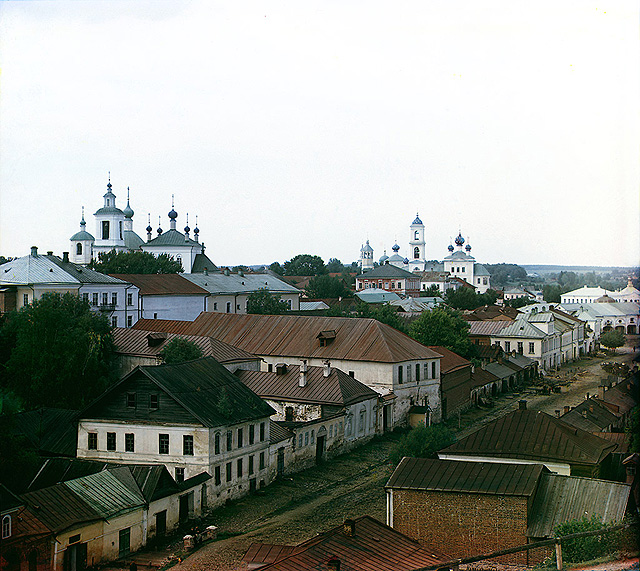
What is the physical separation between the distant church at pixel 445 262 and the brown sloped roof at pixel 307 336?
356 feet

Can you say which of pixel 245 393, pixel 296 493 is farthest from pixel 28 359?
pixel 296 493

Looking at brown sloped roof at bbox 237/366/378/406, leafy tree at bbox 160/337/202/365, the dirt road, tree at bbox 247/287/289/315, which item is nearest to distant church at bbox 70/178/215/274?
tree at bbox 247/287/289/315

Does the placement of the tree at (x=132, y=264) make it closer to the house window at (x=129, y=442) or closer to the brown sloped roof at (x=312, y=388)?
the brown sloped roof at (x=312, y=388)

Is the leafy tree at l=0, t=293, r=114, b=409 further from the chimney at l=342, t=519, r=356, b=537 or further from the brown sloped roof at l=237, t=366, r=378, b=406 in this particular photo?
the chimney at l=342, t=519, r=356, b=537

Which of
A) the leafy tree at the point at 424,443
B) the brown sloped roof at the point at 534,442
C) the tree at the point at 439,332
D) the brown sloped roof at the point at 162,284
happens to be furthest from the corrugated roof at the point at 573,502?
the brown sloped roof at the point at 162,284

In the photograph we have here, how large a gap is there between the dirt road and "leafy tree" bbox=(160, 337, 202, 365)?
1019 centimetres

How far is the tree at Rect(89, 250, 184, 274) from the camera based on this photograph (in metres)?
80.2

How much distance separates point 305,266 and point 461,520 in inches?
6173

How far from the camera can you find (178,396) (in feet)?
90.9

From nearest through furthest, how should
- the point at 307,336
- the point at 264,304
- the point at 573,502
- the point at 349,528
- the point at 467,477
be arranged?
the point at 349,528 → the point at 573,502 → the point at 467,477 → the point at 307,336 → the point at 264,304

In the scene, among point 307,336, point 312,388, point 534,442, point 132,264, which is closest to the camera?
point 534,442

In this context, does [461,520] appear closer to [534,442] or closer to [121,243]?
[534,442]

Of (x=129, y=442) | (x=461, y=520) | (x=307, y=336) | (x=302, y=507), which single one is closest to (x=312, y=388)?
(x=302, y=507)

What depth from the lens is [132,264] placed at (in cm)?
8194
